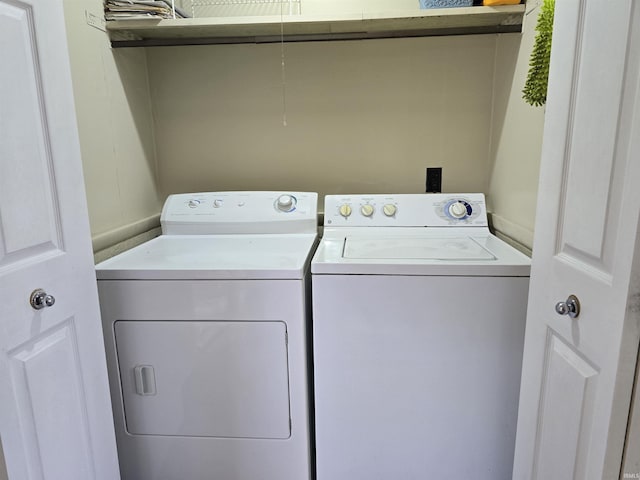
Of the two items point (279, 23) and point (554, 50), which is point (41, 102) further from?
point (554, 50)

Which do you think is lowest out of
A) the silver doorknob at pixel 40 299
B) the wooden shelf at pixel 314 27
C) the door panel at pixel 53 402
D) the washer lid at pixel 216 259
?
the door panel at pixel 53 402

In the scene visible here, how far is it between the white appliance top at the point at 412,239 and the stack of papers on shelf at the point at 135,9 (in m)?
1.00

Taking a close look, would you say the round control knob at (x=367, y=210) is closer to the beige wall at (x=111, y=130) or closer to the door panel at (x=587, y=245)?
the door panel at (x=587, y=245)

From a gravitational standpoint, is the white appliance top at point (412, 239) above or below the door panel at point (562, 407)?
above

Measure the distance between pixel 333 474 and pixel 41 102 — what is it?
1.41m

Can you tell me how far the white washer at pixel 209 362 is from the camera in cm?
133

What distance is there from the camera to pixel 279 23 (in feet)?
5.42

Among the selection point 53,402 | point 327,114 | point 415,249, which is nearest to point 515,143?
point 415,249

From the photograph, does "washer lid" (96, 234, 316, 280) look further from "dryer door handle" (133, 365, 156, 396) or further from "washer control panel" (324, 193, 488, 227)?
"dryer door handle" (133, 365, 156, 396)

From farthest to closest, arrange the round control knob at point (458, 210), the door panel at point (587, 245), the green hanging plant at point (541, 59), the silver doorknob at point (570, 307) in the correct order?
the round control knob at point (458, 210) < the green hanging plant at point (541, 59) < the silver doorknob at point (570, 307) < the door panel at point (587, 245)

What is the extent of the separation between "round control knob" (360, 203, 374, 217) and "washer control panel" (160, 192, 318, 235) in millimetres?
205

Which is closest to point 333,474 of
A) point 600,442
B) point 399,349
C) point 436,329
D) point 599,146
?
point 399,349

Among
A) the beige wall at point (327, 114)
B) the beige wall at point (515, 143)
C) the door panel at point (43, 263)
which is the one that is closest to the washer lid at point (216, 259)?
the door panel at point (43, 263)

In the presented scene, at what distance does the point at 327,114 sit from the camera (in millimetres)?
1987
